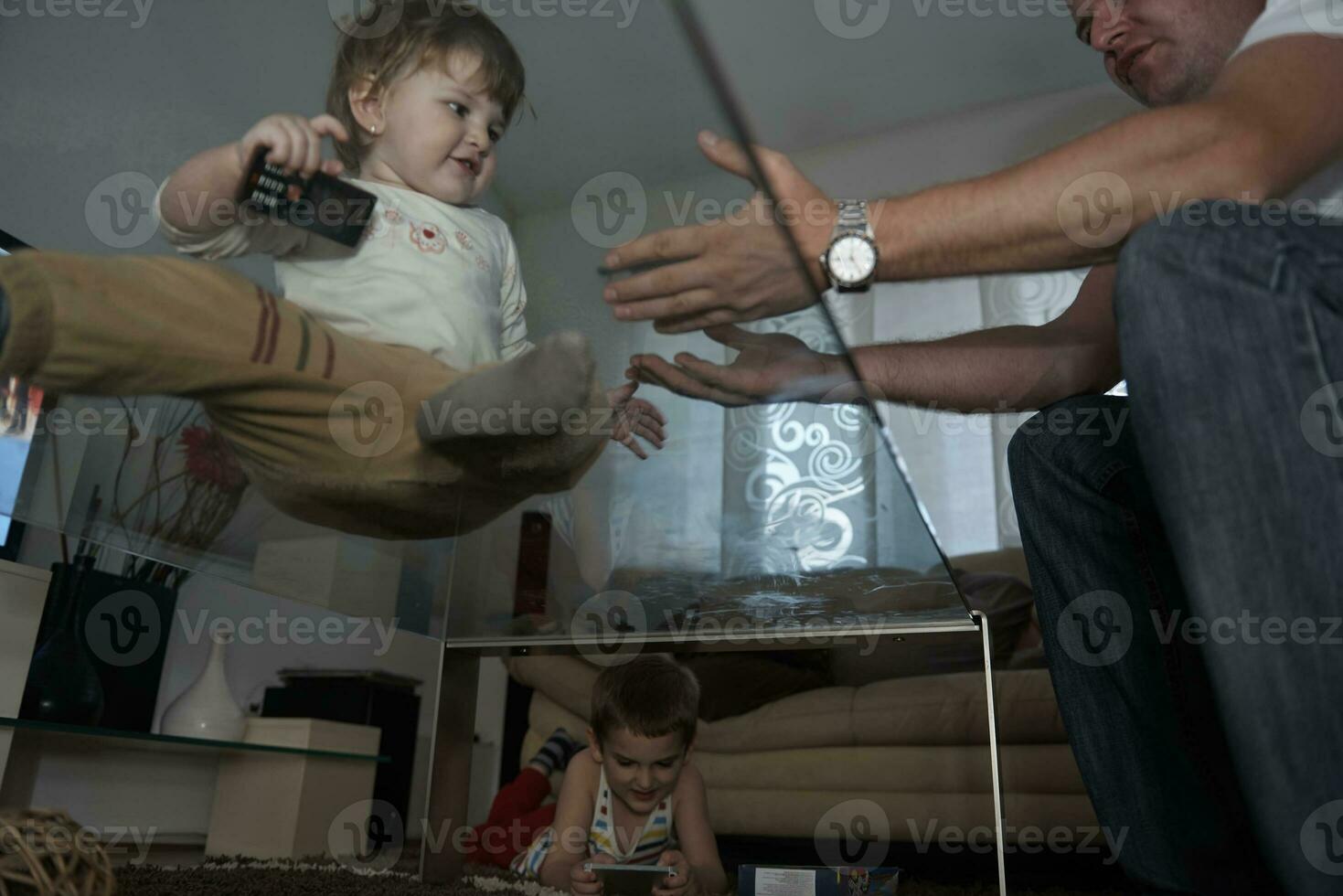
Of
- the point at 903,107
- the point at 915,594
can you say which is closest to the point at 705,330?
the point at 915,594

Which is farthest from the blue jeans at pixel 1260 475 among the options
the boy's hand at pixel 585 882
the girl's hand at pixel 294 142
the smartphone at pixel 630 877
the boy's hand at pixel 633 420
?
the boy's hand at pixel 585 882

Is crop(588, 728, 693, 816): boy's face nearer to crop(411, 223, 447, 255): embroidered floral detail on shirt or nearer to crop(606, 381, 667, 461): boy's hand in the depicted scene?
crop(606, 381, 667, 461): boy's hand

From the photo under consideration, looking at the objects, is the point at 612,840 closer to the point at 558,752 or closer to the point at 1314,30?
the point at 558,752

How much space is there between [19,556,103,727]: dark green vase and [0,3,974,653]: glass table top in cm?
74

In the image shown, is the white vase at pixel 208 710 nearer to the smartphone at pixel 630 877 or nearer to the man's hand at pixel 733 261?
the smartphone at pixel 630 877

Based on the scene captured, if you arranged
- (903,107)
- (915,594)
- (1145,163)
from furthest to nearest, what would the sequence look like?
(903,107)
(915,594)
(1145,163)

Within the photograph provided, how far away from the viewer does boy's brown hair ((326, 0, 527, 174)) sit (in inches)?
18.6

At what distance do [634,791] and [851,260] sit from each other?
1.16 metres

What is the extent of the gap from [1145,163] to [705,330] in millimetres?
291

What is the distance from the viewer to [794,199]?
519mm

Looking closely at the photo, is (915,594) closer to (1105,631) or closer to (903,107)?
(1105,631)

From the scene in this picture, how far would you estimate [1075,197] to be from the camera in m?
0.58

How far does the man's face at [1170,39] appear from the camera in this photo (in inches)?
37.0

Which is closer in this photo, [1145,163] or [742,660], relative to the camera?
[1145,163]
